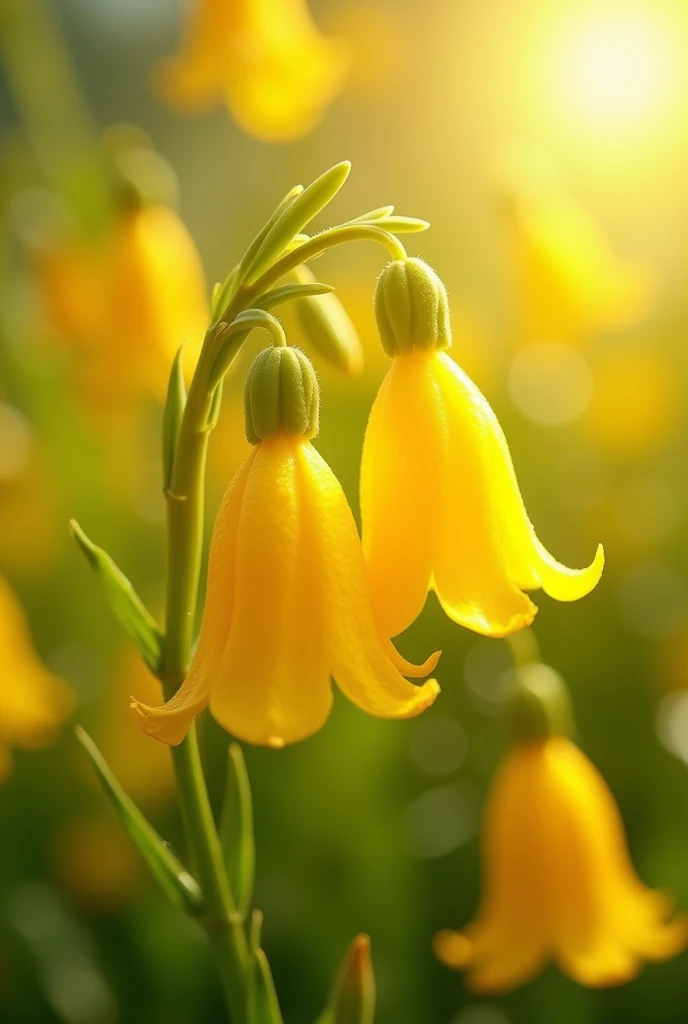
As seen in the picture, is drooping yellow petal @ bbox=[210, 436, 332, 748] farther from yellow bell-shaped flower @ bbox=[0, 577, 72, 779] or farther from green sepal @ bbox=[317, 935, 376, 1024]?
yellow bell-shaped flower @ bbox=[0, 577, 72, 779]

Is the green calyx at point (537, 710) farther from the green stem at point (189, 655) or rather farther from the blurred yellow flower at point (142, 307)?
the blurred yellow flower at point (142, 307)

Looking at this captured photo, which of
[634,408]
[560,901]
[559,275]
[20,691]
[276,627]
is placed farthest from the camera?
[634,408]

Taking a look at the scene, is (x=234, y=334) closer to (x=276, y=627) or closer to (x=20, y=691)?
(x=276, y=627)

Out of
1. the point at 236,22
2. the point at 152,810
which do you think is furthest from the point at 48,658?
the point at 236,22

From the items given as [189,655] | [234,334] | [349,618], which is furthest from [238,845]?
[234,334]

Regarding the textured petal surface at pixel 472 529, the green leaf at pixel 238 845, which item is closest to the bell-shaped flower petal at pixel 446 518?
the textured petal surface at pixel 472 529

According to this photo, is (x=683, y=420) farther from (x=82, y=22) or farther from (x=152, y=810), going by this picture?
(x=82, y=22)
